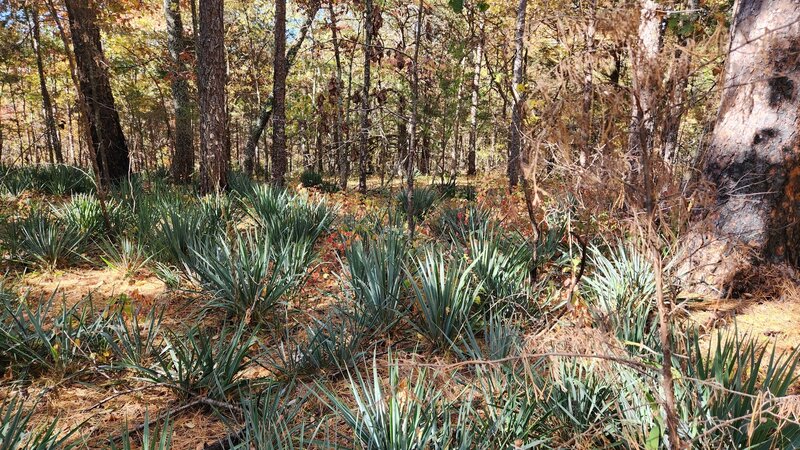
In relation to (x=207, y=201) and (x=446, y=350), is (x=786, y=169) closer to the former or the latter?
(x=446, y=350)

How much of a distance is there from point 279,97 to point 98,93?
3.25 metres

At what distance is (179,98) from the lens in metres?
10.0

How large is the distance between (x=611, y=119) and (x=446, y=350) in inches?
78.8

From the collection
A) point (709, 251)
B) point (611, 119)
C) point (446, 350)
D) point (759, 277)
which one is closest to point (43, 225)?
point (446, 350)

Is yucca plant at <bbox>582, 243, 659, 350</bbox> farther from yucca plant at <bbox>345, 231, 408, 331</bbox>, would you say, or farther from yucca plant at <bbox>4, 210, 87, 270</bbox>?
yucca plant at <bbox>4, 210, 87, 270</bbox>

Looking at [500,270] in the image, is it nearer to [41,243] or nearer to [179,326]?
[179,326]

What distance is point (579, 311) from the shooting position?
3.15 meters

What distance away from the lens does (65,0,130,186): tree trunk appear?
674 centimetres

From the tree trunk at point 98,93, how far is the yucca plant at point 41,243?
171 centimetres

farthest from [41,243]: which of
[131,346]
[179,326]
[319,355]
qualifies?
[319,355]

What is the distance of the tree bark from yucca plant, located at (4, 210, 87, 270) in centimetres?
501

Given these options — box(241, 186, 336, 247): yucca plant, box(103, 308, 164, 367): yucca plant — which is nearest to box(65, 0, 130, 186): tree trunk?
box(241, 186, 336, 247): yucca plant

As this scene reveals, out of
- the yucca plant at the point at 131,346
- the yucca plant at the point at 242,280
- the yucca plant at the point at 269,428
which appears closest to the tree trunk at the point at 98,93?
the yucca plant at the point at 242,280

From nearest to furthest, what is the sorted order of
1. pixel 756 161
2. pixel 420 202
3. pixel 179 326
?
pixel 756 161
pixel 179 326
pixel 420 202
